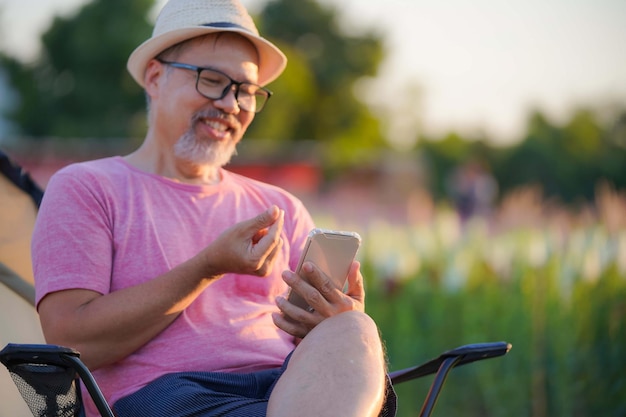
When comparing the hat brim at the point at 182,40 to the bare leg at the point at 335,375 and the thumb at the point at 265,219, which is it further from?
the bare leg at the point at 335,375

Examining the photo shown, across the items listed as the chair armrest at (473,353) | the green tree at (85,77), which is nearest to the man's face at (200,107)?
the chair armrest at (473,353)

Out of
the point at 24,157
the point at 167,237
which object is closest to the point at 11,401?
the point at 167,237

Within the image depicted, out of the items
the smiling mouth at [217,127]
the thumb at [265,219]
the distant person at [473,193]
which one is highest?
the smiling mouth at [217,127]

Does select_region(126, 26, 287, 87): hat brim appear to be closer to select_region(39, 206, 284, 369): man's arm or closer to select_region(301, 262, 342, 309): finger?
select_region(39, 206, 284, 369): man's arm

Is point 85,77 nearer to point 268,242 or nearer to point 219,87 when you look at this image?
point 219,87

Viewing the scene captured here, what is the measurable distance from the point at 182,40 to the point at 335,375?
1.24 m

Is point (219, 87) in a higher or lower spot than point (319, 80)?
higher

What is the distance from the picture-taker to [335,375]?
1.90 m

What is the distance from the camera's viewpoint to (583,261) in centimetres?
467

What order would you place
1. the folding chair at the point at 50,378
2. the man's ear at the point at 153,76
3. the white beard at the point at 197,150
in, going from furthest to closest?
the man's ear at the point at 153,76 < the white beard at the point at 197,150 < the folding chair at the point at 50,378

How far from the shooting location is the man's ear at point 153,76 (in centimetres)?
271

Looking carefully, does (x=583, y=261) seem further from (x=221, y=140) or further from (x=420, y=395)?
(x=221, y=140)

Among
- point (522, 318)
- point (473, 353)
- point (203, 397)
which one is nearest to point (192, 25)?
point (203, 397)

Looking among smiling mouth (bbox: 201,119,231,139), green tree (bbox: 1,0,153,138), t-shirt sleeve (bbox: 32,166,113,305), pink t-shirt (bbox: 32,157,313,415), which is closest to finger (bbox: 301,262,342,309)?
pink t-shirt (bbox: 32,157,313,415)
